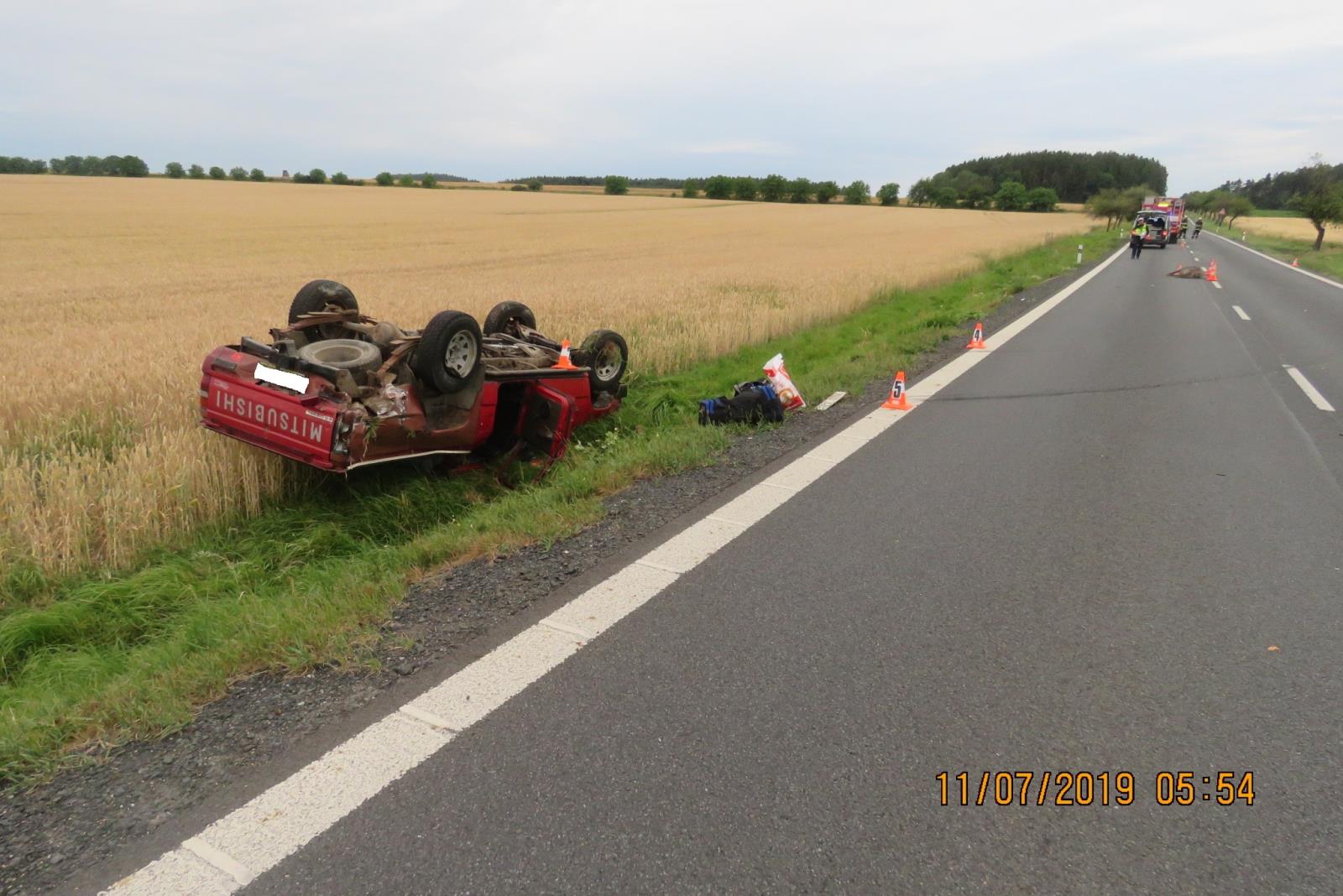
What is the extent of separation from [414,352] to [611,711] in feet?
11.0

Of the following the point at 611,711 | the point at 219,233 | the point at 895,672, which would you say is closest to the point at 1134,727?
the point at 895,672

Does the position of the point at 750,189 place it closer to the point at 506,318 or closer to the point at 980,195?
the point at 980,195

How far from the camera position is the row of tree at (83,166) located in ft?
276

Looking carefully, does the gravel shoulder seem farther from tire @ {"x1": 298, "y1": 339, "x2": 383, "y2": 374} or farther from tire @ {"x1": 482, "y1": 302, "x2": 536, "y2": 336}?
tire @ {"x1": 482, "y1": 302, "x2": 536, "y2": 336}

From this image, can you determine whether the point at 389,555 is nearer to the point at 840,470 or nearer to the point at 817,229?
the point at 840,470

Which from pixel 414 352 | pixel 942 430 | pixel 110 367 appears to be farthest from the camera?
pixel 110 367

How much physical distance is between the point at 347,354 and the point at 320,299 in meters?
1.10

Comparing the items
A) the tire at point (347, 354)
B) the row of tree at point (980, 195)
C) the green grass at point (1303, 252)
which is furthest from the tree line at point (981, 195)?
the tire at point (347, 354)

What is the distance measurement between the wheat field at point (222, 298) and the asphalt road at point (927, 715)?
3.40 m

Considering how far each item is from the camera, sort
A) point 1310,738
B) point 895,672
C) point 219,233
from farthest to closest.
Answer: point 219,233 → point 895,672 → point 1310,738

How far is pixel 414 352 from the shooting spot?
5.39 meters

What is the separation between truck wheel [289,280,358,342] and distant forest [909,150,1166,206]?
5367 inches

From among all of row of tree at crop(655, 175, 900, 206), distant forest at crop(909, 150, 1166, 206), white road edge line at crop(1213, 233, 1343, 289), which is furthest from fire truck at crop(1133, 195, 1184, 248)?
distant forest at crop(909, 150, 1166, 206)

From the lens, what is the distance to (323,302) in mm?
6312
